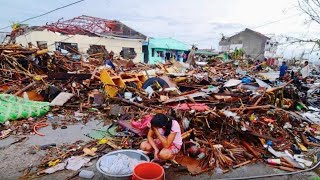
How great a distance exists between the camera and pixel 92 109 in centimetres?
724

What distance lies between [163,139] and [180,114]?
144 cm

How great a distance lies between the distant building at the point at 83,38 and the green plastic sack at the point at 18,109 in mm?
14688

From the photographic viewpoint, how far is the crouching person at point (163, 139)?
13.0 ft

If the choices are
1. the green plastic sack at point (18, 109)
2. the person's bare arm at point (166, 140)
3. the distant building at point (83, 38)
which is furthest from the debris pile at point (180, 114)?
the distant building at point (83, 38)

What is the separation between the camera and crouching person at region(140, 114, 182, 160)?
397 cm

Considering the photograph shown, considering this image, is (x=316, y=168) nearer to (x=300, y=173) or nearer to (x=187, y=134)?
(x=300, y=173)

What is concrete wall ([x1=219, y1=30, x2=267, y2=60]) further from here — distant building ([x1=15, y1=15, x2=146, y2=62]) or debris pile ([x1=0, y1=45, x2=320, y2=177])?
debris pile ([x1=0, y1=45, x2=320, y2=177])

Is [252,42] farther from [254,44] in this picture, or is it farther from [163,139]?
[163,139]

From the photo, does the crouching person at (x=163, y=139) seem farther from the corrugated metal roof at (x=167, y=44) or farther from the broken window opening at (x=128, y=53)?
the corrugated metal roof at (x=167, y=44)

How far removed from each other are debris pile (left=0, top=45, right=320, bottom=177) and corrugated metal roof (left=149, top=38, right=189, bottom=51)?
1869cm

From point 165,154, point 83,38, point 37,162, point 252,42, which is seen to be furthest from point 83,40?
point 252,42

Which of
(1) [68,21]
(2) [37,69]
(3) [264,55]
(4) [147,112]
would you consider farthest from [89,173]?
(3) [264,55]

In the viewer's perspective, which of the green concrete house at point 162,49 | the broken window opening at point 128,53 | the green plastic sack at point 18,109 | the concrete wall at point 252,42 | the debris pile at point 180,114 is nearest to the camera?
the debris pile at point 180,114

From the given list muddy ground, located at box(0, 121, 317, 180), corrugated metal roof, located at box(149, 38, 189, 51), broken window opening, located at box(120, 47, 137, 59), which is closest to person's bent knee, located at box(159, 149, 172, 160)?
muddy ground, located at box(0, 121, 317, 180)
